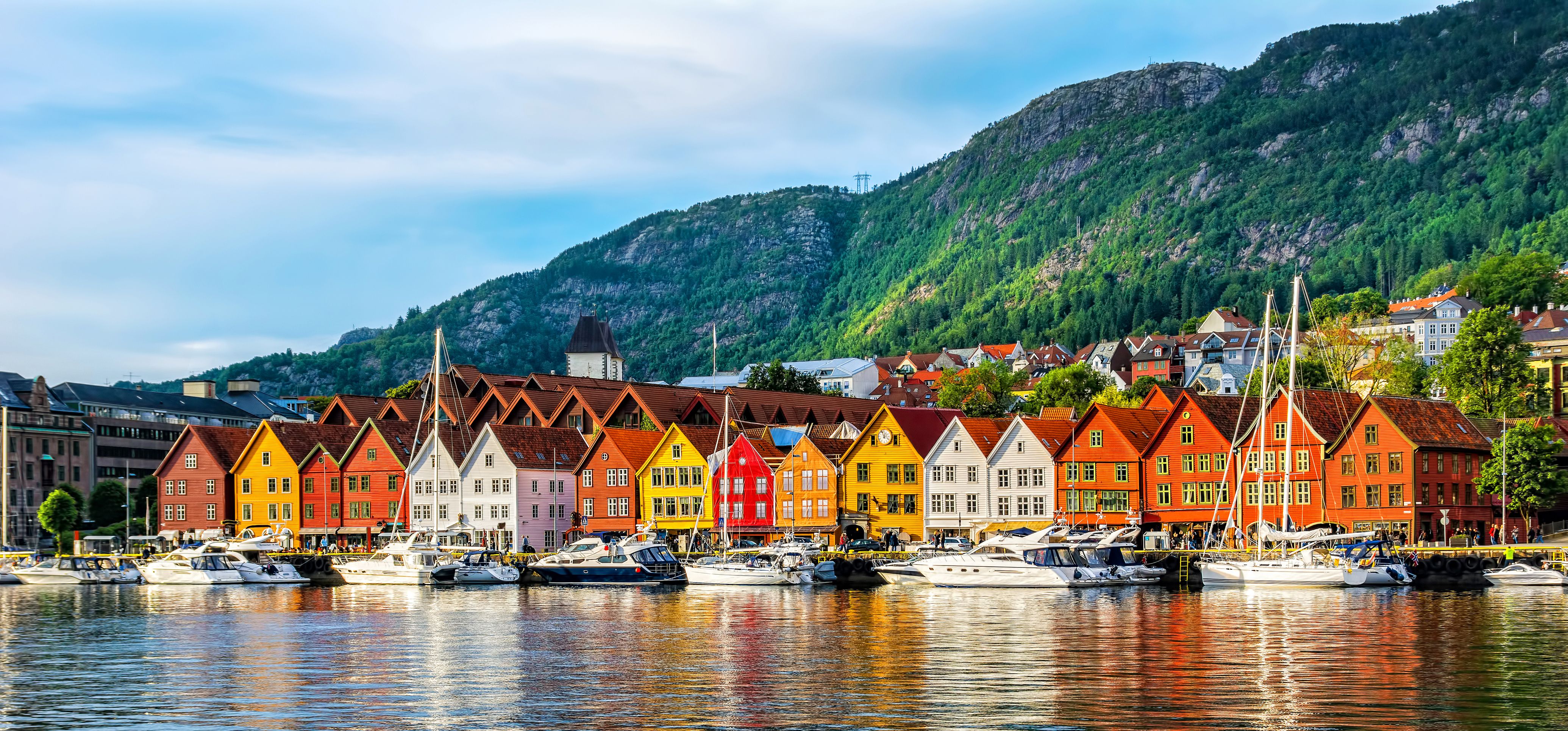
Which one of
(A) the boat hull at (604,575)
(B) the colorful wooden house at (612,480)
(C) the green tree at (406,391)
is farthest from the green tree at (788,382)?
(A) the boat hull at (604,575)

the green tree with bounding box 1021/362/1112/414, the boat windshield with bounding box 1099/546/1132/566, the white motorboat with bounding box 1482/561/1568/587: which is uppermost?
the green tree with bounding box 1021/362/1112/414

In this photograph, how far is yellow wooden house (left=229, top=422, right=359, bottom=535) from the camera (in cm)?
13362

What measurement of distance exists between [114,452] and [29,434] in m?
18.6

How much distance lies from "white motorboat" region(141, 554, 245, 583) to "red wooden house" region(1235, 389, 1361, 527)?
65091 millimetres

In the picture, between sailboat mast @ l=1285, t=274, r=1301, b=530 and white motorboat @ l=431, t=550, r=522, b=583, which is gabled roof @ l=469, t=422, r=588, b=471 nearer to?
white motorboat @ l=431, t=550, r=522, b=583

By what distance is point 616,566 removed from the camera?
325 ft

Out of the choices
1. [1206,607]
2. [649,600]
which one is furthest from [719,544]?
[1206,607]

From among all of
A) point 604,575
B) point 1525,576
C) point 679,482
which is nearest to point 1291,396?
point 1525,576

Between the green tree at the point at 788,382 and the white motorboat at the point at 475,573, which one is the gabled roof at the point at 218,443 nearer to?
the white motorboat at the point at 475,573

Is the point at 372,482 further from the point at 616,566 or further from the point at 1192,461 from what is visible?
the point at 1192,461

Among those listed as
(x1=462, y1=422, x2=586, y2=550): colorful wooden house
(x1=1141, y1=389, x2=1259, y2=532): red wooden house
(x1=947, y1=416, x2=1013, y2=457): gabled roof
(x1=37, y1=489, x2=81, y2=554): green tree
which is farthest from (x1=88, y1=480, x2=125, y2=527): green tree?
(x1=1141, y1=389, x2=1259, y2=532): red wooden house

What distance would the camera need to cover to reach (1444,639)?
177 ft

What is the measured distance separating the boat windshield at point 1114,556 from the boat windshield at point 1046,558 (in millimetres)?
6035

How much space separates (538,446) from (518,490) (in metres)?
5.02
